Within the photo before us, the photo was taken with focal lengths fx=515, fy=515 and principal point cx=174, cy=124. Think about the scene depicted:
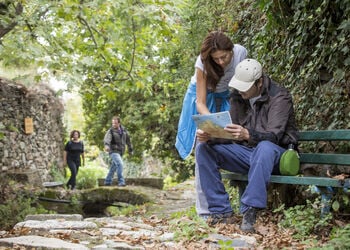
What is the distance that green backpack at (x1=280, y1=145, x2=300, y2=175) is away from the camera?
12.3ft

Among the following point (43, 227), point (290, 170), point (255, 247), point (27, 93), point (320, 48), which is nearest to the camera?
point (255, 247)

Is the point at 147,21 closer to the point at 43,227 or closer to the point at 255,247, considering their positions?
the point at 43,227

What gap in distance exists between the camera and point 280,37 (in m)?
5.04

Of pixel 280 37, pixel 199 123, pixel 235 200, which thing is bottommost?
pixel 235 200

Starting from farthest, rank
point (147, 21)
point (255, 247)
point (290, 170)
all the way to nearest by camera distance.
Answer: point (147, 21), point (290, 170), point (255, 247)

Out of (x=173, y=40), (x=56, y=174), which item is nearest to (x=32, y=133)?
(x=56, y=174)

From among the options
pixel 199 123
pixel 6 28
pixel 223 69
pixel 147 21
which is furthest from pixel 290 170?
pixel 6 28

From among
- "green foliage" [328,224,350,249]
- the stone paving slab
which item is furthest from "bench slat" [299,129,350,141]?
the stone paving slab

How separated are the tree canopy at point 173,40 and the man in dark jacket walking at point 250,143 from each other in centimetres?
60

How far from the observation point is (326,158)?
3.88 metres

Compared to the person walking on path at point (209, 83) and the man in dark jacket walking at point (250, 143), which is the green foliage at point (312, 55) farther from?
the person walking on path at point (209, 83)

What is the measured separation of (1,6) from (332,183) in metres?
6.14

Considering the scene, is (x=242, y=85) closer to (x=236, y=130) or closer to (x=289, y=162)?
(x=236, y=130)

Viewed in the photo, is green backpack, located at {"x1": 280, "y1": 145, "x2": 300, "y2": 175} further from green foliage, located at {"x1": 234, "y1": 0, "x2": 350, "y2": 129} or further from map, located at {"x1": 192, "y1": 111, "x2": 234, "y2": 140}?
green foliage, located at {"x1": 234, "y1": 0, "x2": 350, "y2": 129}
